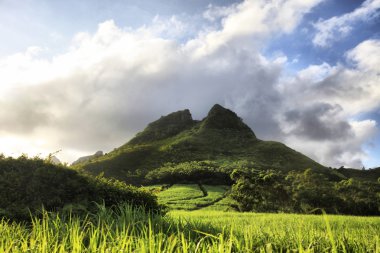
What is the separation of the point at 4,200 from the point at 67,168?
2070 mm

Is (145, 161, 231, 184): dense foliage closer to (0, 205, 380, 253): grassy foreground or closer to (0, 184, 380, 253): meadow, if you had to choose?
(0, 184, 380, 253): meadow

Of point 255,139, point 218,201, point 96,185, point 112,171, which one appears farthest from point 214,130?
point 96,185

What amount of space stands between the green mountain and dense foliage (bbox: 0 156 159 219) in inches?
1991

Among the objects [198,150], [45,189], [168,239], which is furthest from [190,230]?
[198,150]

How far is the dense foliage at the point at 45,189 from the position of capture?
10.9m

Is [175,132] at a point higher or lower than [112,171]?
higher

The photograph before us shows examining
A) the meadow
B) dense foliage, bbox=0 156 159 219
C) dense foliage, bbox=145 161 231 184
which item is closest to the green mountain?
dense foliage, bbox=145 161 231 184

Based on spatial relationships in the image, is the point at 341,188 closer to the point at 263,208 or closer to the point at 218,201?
the point at 263,208

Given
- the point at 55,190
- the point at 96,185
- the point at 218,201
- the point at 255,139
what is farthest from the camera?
the point at 255,139

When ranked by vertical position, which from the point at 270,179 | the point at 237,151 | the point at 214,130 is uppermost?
the point at 214,130

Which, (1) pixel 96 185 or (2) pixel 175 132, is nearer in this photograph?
(1) pixel 96 185

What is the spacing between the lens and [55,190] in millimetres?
11586

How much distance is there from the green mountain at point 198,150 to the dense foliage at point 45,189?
5058 cm

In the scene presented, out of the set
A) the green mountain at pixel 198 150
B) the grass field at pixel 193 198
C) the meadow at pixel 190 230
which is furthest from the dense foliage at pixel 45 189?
the green mountain at pixel 198 150
